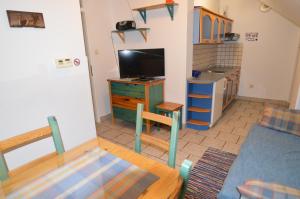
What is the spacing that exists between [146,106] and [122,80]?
67 cm

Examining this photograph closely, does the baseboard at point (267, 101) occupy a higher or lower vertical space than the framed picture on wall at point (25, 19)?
lower

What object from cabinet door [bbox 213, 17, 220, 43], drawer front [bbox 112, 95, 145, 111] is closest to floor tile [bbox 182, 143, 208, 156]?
drawer front [bbox 112, 95, 145, 111]

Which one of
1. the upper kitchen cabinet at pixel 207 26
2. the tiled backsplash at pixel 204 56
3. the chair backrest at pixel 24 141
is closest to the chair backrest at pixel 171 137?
the chair backrest at pixel 24 141

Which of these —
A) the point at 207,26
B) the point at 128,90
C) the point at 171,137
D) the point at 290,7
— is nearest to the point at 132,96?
the point at 128,90

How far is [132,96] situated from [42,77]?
1.57 m

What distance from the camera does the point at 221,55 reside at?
494 cm

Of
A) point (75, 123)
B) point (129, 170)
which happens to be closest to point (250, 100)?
point (75, 123)

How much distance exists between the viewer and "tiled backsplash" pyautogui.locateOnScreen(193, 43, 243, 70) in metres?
4.25

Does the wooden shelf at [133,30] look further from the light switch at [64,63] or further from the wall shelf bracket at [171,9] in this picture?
the light switch at [64,63]

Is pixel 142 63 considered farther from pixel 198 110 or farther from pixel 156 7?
pixel 198 110

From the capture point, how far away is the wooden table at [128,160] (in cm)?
83

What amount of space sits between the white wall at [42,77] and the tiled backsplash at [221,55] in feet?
9.38

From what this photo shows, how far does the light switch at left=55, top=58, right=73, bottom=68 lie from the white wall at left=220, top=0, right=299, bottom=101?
13.8 ft

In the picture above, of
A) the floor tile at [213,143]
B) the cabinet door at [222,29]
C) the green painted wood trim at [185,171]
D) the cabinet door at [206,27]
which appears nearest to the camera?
the green painted wood trim at [185,171]
